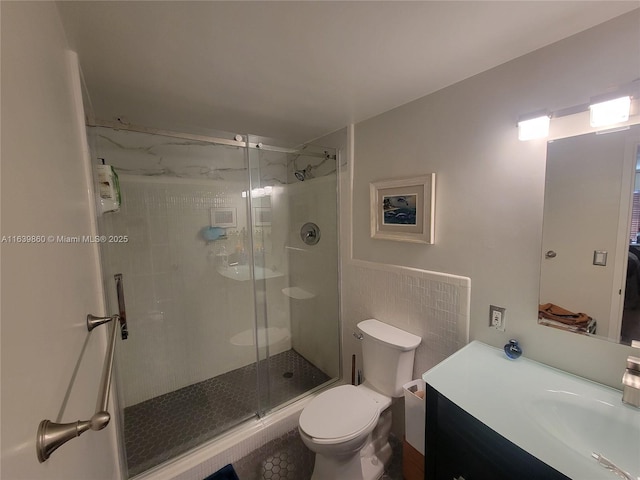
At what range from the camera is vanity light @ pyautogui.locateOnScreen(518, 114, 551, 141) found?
1113mm

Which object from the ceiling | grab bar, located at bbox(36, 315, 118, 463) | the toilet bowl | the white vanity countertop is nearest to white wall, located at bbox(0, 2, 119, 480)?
grab bar, located at bbox(36, 315, 118, 463)

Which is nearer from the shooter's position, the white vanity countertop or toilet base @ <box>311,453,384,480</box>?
the white vanity countertop

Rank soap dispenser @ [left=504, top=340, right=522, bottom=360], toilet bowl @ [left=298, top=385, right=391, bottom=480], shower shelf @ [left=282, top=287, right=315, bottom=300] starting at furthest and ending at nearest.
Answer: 1. shower shelf @ [left=282, top=287, right=315, bottom=300]
2. toilet bowl @ [left=298, top=385, right=391, bottom=480]
3. soap dispenser @ [left=504, top=340, right=522, bottom=360]

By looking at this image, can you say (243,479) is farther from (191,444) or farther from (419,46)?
(419,46)

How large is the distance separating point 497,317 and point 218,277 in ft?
6.98

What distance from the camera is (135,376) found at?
211cm

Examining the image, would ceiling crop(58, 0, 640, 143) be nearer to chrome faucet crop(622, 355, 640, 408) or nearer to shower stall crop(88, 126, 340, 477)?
shower stall crop(88, 126, 340, 477)

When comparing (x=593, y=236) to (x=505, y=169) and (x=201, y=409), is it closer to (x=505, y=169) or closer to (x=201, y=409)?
(x=505, y=169)

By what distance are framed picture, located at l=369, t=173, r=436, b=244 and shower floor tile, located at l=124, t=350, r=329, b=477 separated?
4.89 feet

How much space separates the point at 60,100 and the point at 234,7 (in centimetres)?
64

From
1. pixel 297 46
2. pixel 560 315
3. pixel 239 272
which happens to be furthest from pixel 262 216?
pixel 560 315

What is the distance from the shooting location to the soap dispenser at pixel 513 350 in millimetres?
1248

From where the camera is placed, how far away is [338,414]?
1493mm

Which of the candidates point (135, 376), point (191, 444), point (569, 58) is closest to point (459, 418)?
point (569, 58)
